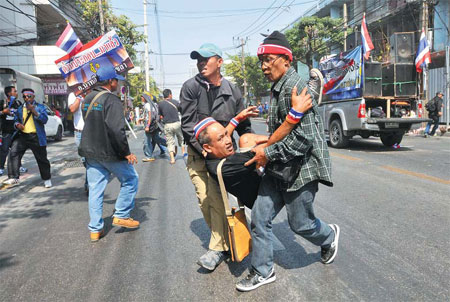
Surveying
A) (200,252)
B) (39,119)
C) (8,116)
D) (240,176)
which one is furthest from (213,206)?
(8,116)

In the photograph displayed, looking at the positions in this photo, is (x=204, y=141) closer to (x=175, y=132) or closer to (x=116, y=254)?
(x=116, y=254)

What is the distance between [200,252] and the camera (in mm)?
3287

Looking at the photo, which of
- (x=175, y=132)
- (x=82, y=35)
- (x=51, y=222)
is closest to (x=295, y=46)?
(x=82, y=35)

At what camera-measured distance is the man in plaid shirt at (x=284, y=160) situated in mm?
2281

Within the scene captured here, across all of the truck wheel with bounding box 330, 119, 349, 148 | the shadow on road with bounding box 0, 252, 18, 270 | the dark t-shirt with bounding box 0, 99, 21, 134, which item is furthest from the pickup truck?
the shadow on road with bounding box 0, 252, 18, 270

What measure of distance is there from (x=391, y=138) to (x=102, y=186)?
9.24 meters

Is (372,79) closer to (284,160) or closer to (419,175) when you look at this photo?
(419,175)

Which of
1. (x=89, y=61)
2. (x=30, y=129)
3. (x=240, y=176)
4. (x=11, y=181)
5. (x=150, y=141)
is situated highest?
(x=89, y=61)

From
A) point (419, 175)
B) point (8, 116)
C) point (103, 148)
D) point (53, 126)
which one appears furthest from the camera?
point (53, 126)

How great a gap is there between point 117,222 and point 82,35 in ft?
94.9

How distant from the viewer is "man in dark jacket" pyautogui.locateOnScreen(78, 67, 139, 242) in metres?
3.62

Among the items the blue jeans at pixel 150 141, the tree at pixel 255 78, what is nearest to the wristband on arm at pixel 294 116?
the blue jeans at pixel 150 141

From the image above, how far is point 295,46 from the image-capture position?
29500mm

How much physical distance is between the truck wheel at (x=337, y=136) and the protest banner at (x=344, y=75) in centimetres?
82
